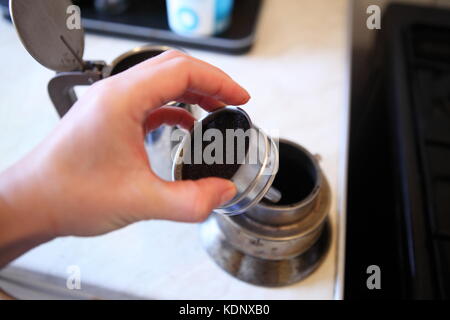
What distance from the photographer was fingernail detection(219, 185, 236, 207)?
284mm

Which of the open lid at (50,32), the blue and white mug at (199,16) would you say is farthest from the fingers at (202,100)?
A: the blue and white mug at (199,16)

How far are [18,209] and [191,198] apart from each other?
0.42 feet

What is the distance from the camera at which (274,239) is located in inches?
14.4

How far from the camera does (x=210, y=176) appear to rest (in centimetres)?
31

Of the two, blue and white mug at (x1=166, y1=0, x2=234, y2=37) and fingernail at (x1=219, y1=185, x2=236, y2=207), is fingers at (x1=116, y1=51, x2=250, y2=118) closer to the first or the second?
fingernail at (x1=219, y1=185, x2=236, y2=207)

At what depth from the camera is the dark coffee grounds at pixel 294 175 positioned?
1.25ft

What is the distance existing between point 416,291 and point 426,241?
0.22 ft

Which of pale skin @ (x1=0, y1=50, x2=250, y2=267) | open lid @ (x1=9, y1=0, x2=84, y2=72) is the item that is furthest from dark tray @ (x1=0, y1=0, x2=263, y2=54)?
pale skin @ (x1=0, y1=50, x2=250, y2=267)

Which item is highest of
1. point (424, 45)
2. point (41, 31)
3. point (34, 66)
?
point (424, 45)

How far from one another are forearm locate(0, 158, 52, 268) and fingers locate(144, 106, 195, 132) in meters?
0.13

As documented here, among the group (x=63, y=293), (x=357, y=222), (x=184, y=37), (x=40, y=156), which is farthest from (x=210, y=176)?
(x=357, y=222)
